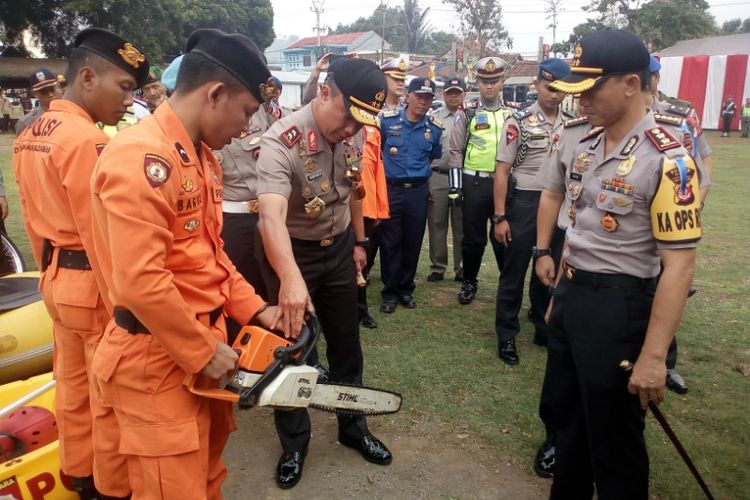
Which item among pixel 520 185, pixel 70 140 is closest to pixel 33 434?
pixel 70 140

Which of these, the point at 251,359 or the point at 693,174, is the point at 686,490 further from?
the point at 251,359

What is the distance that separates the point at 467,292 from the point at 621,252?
3459mm

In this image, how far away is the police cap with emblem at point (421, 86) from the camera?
17.5 feet

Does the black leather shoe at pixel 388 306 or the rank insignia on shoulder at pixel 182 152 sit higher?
the rank insignia on shoulder at pixel 182 152

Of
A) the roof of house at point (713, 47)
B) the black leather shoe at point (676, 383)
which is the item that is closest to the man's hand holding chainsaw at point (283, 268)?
the black leather shoe at point (676, 383)

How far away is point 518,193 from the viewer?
14.3 ft

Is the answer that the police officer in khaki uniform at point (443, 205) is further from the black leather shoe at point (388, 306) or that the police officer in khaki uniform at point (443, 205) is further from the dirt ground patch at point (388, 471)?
the dirt ground patch at point (388, 471)

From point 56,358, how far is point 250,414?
4.70ft

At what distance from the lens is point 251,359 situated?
6.07ft

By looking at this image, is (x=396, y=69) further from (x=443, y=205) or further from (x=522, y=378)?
(x=522, y=378)

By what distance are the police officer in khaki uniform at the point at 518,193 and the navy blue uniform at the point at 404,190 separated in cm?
113

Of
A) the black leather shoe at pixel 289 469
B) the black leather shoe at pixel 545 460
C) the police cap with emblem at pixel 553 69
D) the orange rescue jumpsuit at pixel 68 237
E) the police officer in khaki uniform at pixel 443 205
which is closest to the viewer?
the orange rescue jumpsuit at pixel 68 237

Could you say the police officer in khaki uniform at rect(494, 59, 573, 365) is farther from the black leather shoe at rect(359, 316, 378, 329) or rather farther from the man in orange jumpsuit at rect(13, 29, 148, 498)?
the man in orange jumpsuit at rect(13, 29, 148, 498)

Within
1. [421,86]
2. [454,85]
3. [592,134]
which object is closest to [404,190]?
[421,86]
